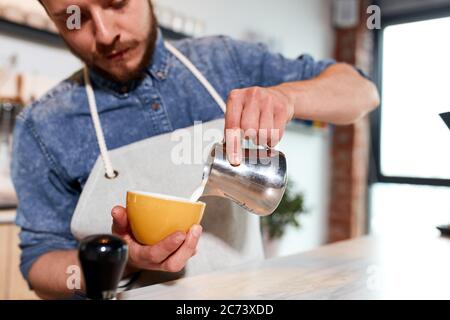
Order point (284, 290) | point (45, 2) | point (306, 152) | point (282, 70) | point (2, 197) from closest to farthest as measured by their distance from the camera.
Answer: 1. point (284, 290)
2. point (45, 2)
3. point (282, 70)
4. point (2, 197)
5. point (306, 152)

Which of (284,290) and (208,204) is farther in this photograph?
(208,204)

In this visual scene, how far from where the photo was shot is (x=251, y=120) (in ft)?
2.41

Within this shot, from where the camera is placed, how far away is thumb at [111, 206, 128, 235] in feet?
2.27

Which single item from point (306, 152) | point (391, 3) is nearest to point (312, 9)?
point (391, 3)

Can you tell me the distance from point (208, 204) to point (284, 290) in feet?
1.04

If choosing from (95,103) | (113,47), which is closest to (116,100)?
(95,103)

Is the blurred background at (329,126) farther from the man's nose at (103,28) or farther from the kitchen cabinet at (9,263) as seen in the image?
the man's nose at (103,28)

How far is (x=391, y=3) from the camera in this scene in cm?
410

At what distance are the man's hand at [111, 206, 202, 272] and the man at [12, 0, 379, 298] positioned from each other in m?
0.21

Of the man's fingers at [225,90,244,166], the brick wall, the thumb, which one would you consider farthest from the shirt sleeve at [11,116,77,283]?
the brick wall

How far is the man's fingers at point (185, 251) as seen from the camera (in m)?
0.64

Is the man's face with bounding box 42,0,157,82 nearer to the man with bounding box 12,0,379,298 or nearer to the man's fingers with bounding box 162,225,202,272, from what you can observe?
the man with bounding box 12,0,379,298

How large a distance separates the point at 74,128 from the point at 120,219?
0.45 meters
